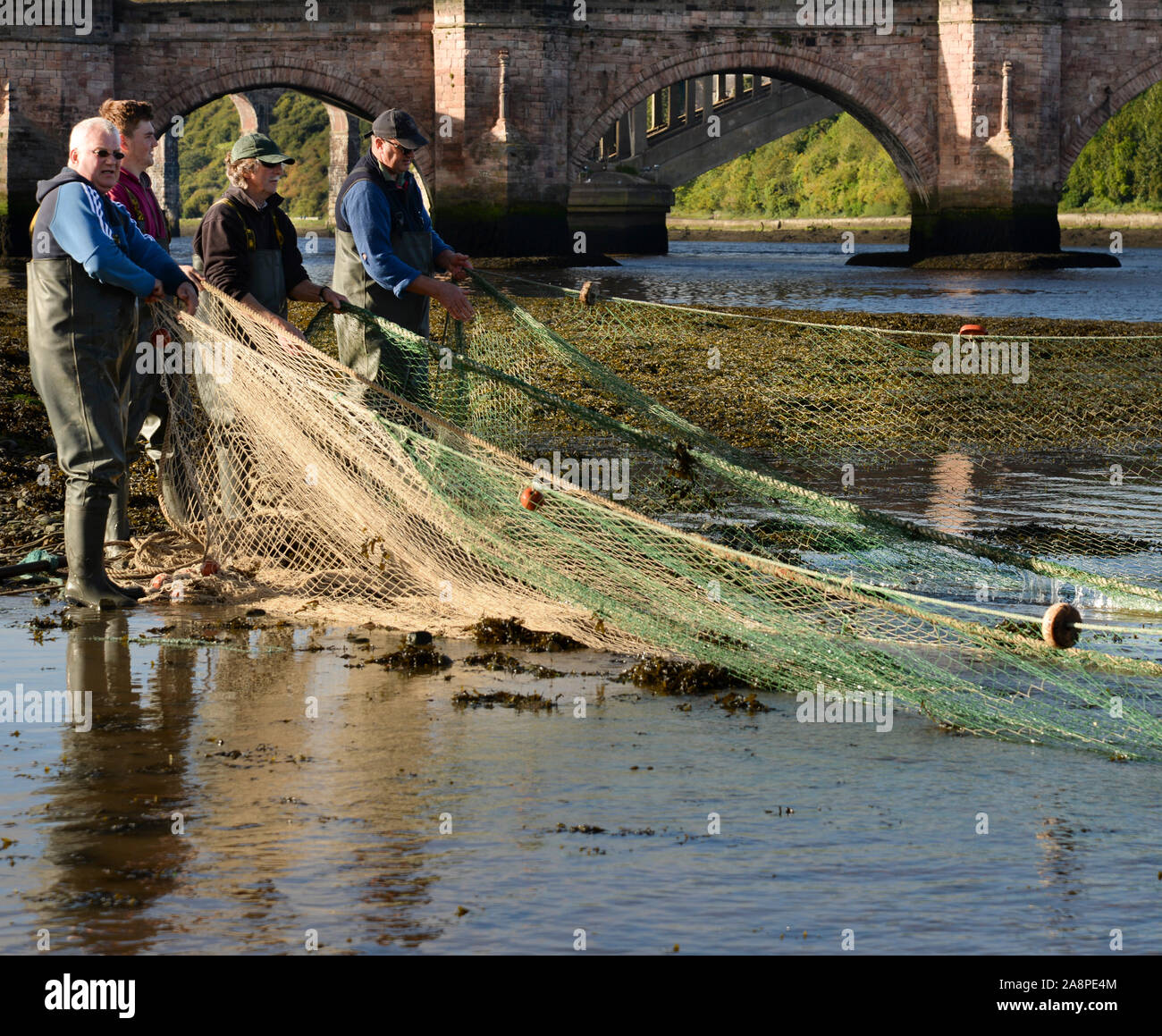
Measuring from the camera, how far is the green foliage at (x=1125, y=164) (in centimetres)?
6334

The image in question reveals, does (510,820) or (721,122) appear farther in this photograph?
(721,122)

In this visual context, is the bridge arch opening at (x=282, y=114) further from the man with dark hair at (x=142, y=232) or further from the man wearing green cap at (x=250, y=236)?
the man with dark hair at (x=142, y=232)

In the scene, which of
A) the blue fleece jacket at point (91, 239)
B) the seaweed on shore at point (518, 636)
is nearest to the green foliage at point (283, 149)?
the blue fleece jacket at point (91, 239)

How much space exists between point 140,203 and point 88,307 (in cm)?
98

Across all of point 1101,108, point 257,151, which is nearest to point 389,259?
point 257,151

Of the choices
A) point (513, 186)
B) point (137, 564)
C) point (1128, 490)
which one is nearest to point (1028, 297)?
point (513, 186)

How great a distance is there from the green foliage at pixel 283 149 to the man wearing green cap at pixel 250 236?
77.3 metres

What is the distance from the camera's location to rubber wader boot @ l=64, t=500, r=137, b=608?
7477 millimetres

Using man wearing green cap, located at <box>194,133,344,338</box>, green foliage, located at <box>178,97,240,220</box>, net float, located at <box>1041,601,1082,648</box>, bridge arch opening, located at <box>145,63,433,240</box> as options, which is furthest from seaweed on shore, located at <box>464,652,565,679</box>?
green foliage, located at <box>178,97,240,220</box>

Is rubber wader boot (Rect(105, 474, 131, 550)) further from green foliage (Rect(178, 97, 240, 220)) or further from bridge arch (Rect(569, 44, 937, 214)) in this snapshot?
green foliage (Rect(178, 97, 240, 220))

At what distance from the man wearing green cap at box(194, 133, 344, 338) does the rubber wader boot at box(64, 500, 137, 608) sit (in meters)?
1.20

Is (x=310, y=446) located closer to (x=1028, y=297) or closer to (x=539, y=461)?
(x=539, y=461)

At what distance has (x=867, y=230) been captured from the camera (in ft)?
226

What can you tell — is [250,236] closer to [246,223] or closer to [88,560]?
[246,223]
